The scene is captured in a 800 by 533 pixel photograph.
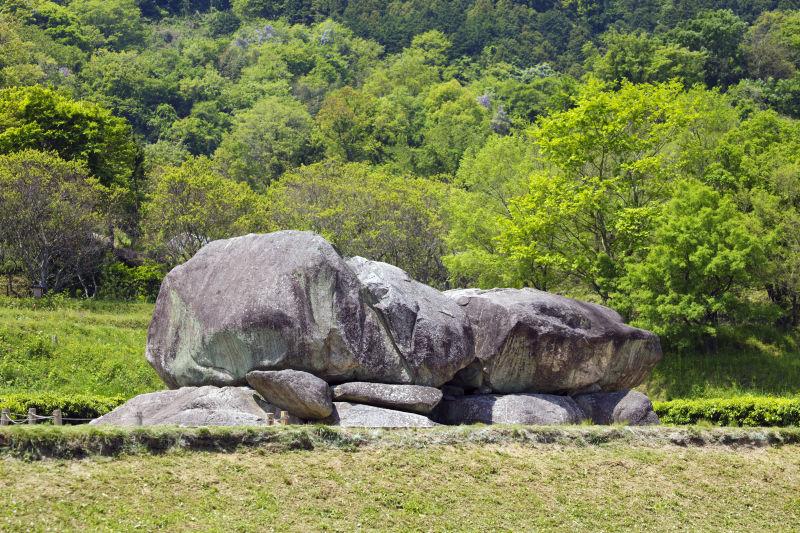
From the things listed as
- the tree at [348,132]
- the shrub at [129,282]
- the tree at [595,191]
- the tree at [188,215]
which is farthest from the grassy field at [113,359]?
the tree at [348,132]

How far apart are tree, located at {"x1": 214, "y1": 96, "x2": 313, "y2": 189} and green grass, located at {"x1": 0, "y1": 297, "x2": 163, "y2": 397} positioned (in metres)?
41.3

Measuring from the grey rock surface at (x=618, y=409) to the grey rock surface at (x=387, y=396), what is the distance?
6.17m

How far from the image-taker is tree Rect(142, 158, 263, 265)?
179 feet

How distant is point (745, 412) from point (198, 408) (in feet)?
55.8

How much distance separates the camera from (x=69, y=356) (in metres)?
38.2

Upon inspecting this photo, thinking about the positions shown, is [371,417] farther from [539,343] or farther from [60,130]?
[60,130]

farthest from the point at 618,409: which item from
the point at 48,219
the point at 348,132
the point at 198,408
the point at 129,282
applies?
the point at 348,132

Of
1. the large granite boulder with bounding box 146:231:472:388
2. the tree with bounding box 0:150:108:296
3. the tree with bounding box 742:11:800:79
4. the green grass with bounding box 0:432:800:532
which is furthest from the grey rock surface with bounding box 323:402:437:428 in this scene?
the tree with bounding box 742:11:800:79

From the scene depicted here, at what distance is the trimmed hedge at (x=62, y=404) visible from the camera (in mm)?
29516

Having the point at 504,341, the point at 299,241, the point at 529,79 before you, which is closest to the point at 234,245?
the point at 299,241

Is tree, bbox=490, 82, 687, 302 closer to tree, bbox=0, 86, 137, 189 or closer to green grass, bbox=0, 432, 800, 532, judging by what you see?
green grass, bbox=0, 432, 800, 532

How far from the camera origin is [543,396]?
1216 inches

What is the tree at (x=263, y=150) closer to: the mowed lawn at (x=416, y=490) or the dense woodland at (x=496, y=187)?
the dense woodland at (x=496, y=187)

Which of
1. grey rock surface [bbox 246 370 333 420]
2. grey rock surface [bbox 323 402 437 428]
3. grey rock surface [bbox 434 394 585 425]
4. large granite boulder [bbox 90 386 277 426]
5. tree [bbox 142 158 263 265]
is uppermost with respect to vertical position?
tree [bbox 142 158 263 265]
